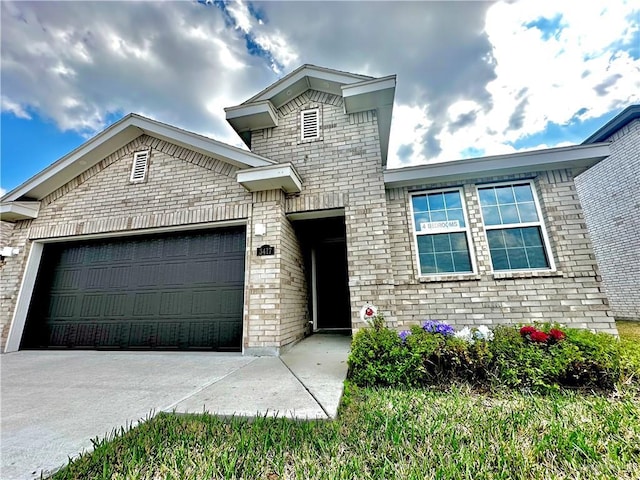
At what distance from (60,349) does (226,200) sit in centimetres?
503

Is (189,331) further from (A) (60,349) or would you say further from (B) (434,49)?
(B) (434,49)

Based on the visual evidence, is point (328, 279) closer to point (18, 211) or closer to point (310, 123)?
point (310, 123)

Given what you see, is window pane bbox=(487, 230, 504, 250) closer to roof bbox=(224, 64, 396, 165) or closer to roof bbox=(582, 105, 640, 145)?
roof bbox=(224, 64, 396, 165)

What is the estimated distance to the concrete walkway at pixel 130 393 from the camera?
1.89 m

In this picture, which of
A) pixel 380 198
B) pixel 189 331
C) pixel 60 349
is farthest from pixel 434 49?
pixel 60 349

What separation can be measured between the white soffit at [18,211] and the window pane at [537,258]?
10.9 m

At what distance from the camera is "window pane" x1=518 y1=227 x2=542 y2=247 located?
4781 millimetres

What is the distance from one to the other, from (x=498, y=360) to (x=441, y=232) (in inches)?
107

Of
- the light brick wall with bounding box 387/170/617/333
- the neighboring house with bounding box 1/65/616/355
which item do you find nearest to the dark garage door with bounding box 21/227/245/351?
the neighboring house with bounding box 1/65/616/355

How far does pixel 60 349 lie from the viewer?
5762 mm

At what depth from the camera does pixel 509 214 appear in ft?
16.3

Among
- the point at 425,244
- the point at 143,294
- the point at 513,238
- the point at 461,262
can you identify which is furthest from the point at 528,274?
the point at 143,294

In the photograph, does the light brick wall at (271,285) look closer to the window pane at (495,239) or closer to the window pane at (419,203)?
the window pane at (419,203)

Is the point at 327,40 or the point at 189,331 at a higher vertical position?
the point at 327,40
